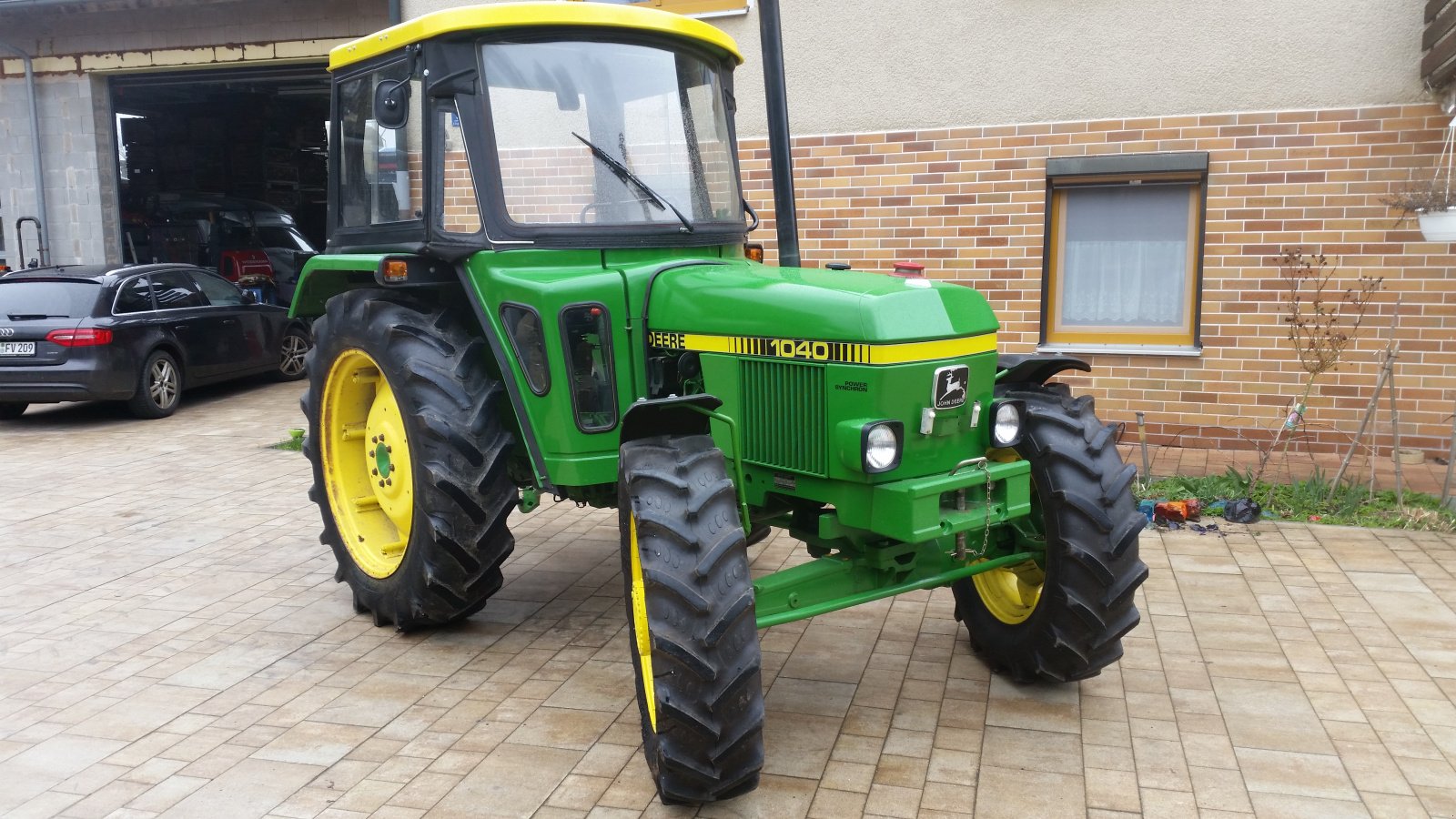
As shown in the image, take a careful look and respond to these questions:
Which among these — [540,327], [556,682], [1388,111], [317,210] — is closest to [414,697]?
[556,682]

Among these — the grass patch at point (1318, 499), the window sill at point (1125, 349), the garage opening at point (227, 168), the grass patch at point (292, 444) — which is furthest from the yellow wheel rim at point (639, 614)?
the garage opening at point (227, 168)

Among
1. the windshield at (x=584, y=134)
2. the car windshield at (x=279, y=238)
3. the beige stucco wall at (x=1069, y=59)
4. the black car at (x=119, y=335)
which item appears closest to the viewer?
the windshield at (x=584, y=134)

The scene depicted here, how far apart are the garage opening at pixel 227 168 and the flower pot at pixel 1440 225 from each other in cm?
1053

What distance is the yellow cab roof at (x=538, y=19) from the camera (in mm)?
4109

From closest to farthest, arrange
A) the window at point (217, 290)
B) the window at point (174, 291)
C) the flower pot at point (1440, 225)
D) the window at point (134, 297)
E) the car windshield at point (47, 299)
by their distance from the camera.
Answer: the flower pot at point (1440, 225)
the car windshield at point (47, 299)
the window at point (134, 297)
the window at point (174, 291)
the window at point (217, 290)

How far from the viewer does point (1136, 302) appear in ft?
25.9

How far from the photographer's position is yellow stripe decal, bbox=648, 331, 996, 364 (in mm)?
3449

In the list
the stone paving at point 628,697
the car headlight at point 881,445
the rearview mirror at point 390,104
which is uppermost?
the rearview mirror at point 390,104

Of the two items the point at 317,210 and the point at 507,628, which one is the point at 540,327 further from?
the point at 317,210

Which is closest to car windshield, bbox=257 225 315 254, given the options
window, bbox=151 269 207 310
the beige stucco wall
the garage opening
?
the garage opening

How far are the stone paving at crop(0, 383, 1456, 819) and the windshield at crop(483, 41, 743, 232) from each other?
1.74 metres

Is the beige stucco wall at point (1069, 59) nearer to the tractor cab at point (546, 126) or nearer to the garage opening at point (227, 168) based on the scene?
the tractor cab at point (546, 126)

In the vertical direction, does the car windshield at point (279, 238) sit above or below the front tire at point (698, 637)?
above

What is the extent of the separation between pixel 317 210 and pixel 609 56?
58.0 feet
